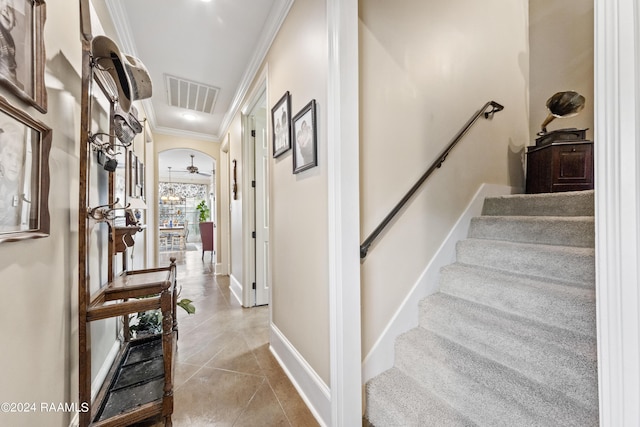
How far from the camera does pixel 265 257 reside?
3301mm

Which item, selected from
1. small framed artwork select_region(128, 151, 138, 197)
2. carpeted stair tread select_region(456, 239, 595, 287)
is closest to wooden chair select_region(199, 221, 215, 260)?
small framed artwork select_region(128, 151, 138, 197)

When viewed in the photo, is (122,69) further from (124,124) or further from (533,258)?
(533,258)

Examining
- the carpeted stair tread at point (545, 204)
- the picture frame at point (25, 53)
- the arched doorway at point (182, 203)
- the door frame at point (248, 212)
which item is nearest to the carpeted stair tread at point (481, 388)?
the carpeted stair tread at point (545, 204)

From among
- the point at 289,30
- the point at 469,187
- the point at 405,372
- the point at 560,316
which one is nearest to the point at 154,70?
the point at 289,30

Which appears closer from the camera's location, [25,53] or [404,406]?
[25,53]

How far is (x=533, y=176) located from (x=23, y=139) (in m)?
3.37

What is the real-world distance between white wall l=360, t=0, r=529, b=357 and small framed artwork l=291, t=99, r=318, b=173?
30cm

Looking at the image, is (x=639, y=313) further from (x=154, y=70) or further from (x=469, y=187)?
(x=154, y=70)

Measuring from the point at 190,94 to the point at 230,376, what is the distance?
3.36 metres

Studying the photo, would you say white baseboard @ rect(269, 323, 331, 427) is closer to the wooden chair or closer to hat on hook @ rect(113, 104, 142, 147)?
hat on hook @ rect(113, 104, 142, 147)

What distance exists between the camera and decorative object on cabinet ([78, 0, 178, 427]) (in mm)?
1226

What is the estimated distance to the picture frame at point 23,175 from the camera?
2.58 feet

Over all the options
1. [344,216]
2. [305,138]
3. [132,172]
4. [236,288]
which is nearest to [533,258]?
[344,216]

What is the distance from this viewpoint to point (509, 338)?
1.28 m
